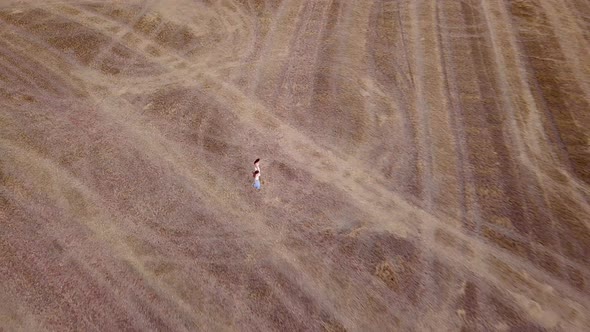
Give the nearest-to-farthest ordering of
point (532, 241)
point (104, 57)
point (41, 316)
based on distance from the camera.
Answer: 1. point (41, 316)
2. point (532, 241)
3. point (104, 57)

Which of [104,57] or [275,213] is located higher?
[104,57]

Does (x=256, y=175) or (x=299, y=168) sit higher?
(x=256, y=175)

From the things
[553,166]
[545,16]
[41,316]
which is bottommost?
[41,316]

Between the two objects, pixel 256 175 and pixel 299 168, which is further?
pixel 299 168

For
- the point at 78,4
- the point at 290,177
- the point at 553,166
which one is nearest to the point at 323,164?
the point at 290,177

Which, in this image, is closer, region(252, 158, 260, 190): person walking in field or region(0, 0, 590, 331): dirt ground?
region(0, 0, 590, 331): dirt ground

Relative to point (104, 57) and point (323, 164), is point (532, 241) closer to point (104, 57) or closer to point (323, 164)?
point (323, 164)

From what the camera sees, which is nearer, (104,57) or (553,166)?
(553,166)

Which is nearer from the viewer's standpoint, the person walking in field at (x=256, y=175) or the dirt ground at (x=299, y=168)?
the dirt ground at (x=299, y=168)
